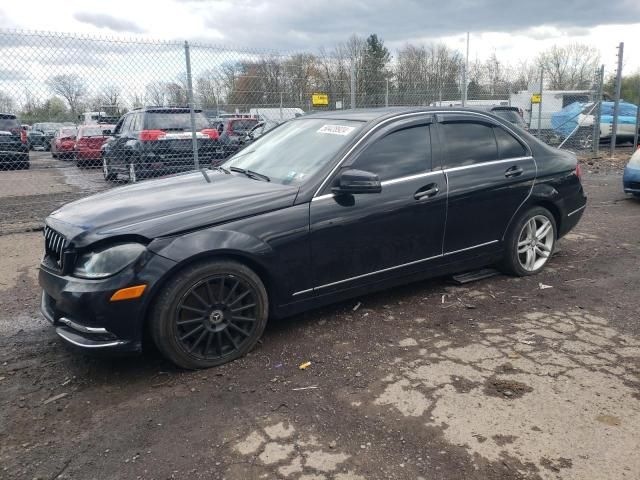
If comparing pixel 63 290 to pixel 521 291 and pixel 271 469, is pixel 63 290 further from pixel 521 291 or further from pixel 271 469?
pixel 521 291

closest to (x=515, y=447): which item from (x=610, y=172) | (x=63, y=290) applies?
(x=63, y=290)

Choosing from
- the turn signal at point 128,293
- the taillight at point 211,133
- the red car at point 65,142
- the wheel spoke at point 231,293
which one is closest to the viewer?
the turn signal at point 128,293

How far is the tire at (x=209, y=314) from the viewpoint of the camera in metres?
3.17

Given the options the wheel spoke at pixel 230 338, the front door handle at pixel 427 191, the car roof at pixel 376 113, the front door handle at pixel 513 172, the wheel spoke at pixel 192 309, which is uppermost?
the car roof at pixel 376 113

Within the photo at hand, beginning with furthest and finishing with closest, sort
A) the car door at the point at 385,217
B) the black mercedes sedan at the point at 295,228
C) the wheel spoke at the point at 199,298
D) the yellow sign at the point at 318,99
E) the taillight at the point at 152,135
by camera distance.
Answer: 1. the yellow sign at the point at 318,99
2. the taillight at the point at 152,135
3. the car door at the point at 385,217
4. the wheel spoke at the point at 199,298
5. the black mercedes sedan at the point at 295,228

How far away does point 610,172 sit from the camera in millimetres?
12750

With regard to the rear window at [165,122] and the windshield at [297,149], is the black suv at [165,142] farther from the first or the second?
the windshield at [297,149]

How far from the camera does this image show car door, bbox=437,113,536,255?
14.3ft

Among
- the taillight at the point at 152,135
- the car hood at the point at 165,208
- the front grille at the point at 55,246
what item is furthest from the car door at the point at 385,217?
the taillight at the point at 152,135

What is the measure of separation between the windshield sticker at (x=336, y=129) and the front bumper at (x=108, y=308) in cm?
172

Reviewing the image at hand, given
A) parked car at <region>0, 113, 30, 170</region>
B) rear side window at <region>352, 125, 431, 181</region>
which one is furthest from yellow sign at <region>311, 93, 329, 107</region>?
parked car at <region>0, 113, 30, 170</region>

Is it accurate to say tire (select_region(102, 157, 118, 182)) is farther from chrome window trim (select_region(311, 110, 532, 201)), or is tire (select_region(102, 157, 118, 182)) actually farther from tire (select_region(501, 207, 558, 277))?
tire (select_region(501, 207, 558, 277))

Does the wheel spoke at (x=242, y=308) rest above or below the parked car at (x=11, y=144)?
below

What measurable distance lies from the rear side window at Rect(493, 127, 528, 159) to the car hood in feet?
7.06
